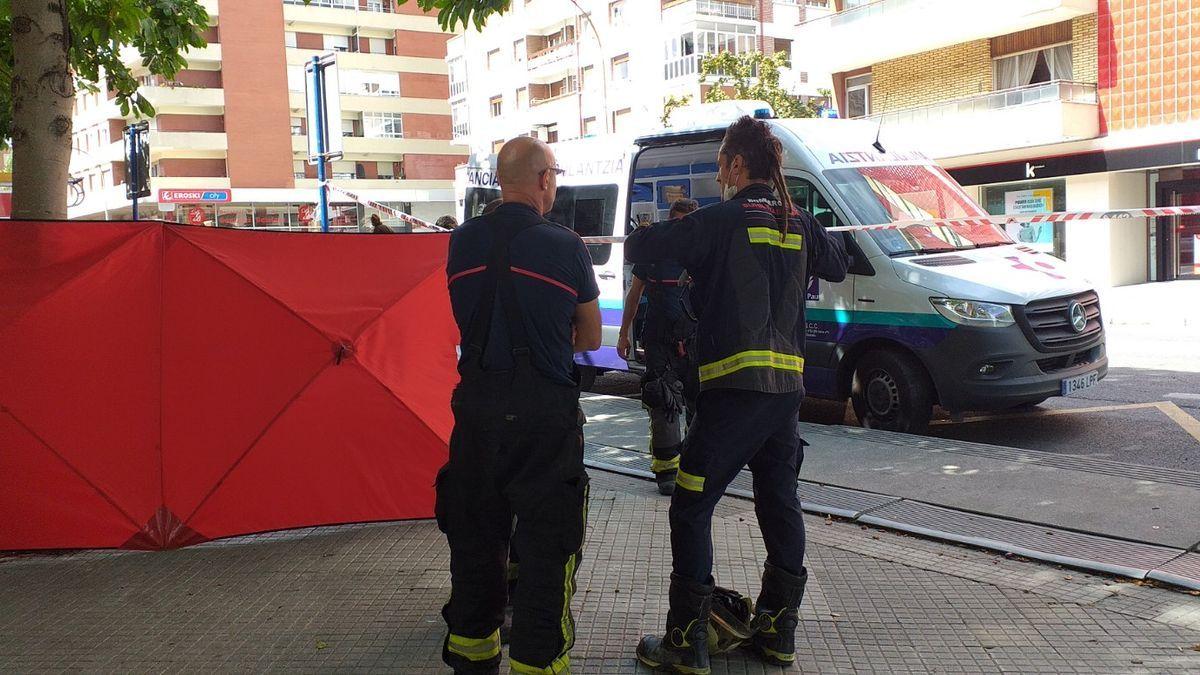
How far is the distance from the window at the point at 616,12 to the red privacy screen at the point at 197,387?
47076mm

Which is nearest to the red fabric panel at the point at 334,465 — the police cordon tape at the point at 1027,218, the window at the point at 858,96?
A: the police cordon tape at the point at 1027,218

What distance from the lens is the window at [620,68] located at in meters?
50.3

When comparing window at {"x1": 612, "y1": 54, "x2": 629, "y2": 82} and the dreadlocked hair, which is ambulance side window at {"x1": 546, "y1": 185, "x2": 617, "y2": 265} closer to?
the dreadlocked hair

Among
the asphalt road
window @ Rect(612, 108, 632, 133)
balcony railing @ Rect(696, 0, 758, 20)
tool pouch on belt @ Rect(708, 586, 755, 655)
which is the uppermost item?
balcony railing @ Rect(696, 0, 758, 20)

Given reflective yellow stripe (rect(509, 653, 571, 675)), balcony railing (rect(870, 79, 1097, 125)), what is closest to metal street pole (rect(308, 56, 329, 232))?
reflective yellow stripe (rect(509, 653, 571, 675))

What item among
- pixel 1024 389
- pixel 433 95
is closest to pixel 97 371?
pixel 1024 389

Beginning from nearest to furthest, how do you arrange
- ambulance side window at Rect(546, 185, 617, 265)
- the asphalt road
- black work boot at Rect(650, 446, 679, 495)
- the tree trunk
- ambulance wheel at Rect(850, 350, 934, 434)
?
the tree trunk → black work boot at Rect(650, 446, 679, 495) → the asphalt road → ambulance wheel at Rect(850, 350, 934, 434) → ambulance side window at Rect(546, 185, 617, 265)

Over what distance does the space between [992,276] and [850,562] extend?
11.7 ft

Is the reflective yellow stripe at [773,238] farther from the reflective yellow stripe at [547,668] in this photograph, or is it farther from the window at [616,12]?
the window at [616,12]

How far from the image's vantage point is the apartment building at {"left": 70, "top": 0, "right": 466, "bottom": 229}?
55.8 m

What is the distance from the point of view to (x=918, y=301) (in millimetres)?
7613

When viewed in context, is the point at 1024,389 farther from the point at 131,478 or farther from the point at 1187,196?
the point at 1187,196

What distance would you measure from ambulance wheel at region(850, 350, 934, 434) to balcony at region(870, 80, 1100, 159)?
53.7 ft

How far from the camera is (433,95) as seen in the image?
62.7 metres
